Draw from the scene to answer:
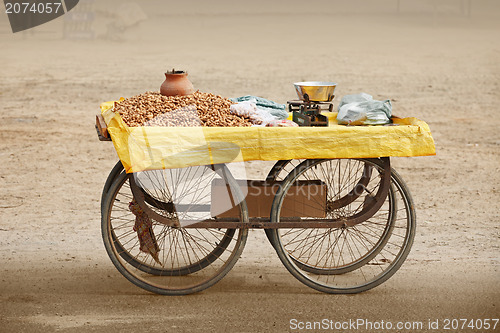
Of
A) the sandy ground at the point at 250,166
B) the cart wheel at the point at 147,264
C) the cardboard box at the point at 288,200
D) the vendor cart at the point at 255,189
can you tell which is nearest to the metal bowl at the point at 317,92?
the vendor cart at the point at 255,189

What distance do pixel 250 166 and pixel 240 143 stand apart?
335 cm

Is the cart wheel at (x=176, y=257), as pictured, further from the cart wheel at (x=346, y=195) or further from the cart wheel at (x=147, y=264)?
the cart wheel at (x=346, y=195)

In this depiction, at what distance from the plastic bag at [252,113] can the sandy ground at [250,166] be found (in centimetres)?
110

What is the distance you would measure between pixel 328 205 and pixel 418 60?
10179 millimetres

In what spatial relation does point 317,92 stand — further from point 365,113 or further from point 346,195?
point 346,195

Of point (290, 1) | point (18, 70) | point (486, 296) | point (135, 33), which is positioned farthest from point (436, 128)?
point (290, 1)

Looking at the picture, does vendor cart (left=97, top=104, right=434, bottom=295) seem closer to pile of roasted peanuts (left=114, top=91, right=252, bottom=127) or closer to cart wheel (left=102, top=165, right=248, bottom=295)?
cart wheel (left=102, top=165, right=248, bottom=295)

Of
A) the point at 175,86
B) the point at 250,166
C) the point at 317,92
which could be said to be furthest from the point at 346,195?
the point at 250,166

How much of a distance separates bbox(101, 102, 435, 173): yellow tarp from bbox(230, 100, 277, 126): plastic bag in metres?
0.30

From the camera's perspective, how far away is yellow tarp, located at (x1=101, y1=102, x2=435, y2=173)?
3820 millimetres

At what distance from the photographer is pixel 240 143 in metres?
3.84

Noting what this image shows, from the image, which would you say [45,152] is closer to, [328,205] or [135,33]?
[328,205]

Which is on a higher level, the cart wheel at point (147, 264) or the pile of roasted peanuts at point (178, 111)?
the pile of roasted peanuts at point (178, 111)

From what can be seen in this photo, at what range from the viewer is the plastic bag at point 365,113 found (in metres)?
4.16
